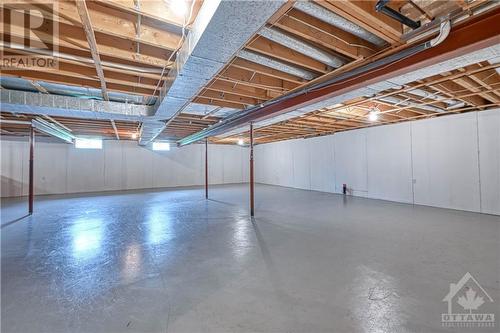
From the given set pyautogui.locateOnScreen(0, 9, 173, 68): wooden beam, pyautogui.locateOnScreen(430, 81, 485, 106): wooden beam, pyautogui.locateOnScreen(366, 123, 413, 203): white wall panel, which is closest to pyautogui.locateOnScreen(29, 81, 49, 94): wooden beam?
pyautogui.locateOnScreen(0, 9, 173, 68): wooden beam

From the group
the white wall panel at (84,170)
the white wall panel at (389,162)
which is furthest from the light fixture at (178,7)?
the white wall panel at (84,170)

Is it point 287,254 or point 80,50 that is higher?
point 80,50

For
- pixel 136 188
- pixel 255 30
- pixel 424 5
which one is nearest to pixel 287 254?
pixel 255 30

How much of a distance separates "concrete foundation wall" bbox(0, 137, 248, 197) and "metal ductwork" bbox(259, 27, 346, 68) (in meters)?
10.1

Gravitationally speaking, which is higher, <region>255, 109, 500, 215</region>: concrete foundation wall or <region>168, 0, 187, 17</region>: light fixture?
<region>168, 0, 187, 17</region>: light fixture

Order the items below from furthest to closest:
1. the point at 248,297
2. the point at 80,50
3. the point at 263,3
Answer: the point at 80,50 → the point at 248,297 → the point at 263,3

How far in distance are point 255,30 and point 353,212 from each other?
4.83 meters

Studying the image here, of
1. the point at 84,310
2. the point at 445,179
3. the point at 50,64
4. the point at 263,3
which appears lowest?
the point at 84,310

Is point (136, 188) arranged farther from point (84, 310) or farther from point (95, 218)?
point (84, 310)

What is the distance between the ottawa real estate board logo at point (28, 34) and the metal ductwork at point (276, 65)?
1.64 m

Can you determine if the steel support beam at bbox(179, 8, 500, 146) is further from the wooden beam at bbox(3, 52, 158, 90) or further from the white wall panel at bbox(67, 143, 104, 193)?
the white wall panel at bbox(67, 143, 104, 193)

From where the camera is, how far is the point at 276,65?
8.94 feet

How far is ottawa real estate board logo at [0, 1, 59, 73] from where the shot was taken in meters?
1.77

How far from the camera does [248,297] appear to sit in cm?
203
